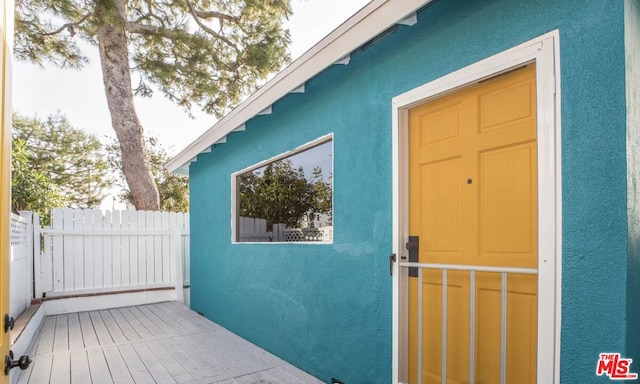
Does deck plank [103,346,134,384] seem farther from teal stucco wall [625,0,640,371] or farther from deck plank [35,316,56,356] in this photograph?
teal stucco wall [625,0,640,371]

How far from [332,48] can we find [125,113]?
672cm

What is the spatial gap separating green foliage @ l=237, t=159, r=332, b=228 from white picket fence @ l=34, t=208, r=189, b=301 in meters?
2.99

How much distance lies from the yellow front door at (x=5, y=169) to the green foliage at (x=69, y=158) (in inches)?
635

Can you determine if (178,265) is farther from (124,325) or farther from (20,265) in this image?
(20,265)

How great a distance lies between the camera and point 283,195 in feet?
12.2

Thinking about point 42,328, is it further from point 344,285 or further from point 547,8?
point 547,8

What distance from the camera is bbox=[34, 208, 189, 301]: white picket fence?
18.6ft

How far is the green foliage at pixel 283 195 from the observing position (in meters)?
3.23

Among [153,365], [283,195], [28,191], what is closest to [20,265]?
[153,365]

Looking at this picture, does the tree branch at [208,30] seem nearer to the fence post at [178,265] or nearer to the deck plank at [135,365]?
the fence post at [178,265]

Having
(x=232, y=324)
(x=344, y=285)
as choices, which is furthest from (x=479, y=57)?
(x=232, y=324)

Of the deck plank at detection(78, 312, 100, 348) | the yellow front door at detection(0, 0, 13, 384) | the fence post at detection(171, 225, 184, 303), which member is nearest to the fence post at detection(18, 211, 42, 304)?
the deck plank at detection(78, 312, 100, 348)

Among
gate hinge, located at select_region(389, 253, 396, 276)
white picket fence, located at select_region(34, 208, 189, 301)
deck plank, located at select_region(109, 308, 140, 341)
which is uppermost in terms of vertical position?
gate hinge, located at select_region(389, 253, 396, 276)

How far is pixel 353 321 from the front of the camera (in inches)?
105
